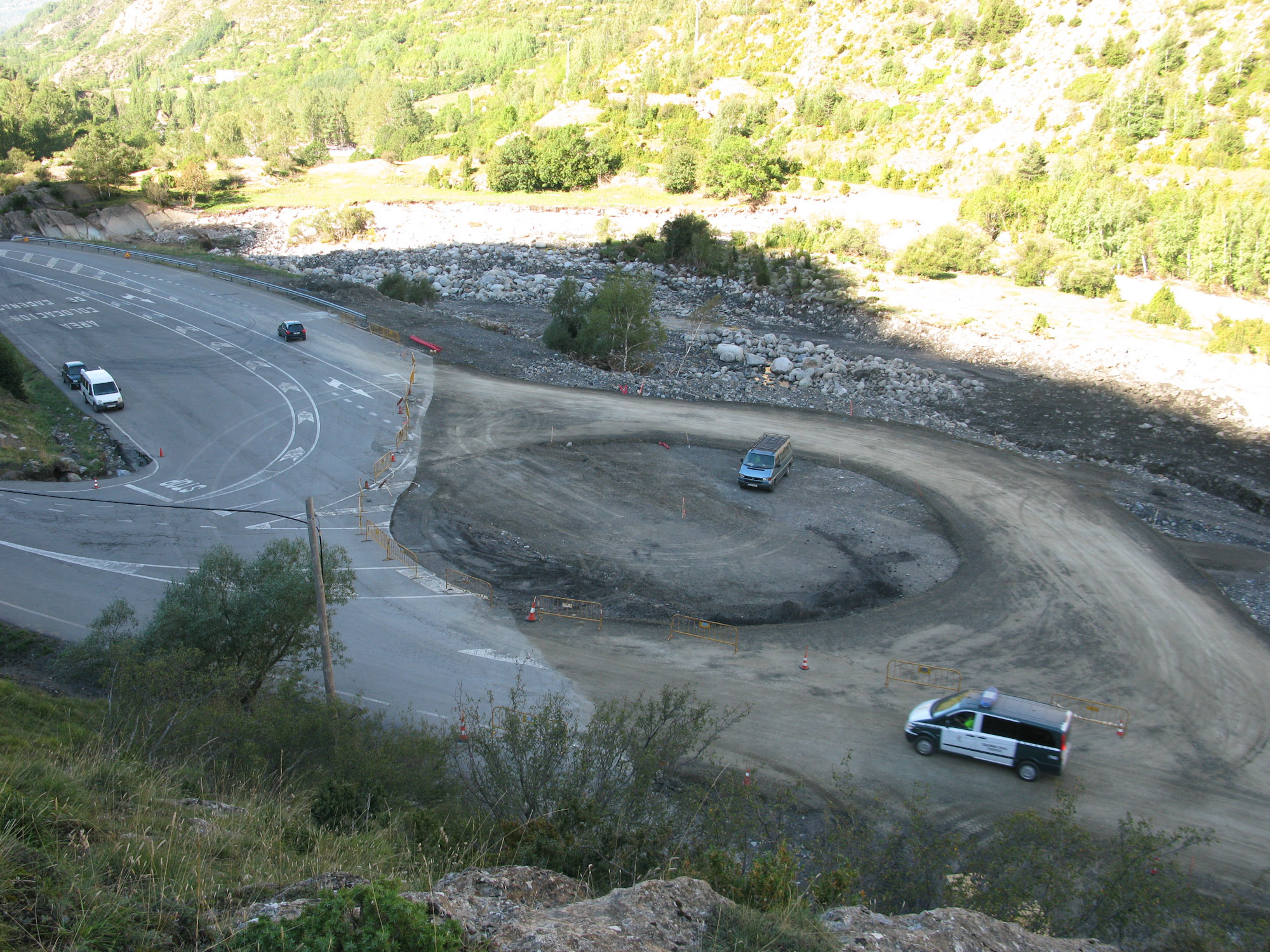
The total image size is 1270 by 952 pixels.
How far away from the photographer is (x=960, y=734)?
48.0 ft

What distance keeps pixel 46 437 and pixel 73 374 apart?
7.16 meters

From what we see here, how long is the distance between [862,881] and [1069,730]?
7.00 meters

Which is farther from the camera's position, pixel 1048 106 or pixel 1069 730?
pixel 1048 106

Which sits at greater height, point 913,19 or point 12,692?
point 913,19

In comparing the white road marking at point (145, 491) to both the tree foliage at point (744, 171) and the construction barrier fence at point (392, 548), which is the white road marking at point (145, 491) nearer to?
the construction barrier fence at point (392, 548)

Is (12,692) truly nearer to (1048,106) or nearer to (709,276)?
(709,276)

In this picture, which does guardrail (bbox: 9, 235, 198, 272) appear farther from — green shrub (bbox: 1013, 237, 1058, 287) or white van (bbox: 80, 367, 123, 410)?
green shrub (bbox: 1013, 237, 1058, 287)

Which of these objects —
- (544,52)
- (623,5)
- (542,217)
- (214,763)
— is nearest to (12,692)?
(214,763)

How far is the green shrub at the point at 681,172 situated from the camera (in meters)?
79.4

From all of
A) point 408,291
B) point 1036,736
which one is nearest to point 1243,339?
point 1036,736

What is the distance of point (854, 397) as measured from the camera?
3534 cm

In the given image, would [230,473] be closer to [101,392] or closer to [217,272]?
[101,392]

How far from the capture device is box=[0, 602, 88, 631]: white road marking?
17.8 m

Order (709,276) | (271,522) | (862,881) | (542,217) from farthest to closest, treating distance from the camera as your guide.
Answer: (542,217) → (709,276) → (271,522) → (862,881)
